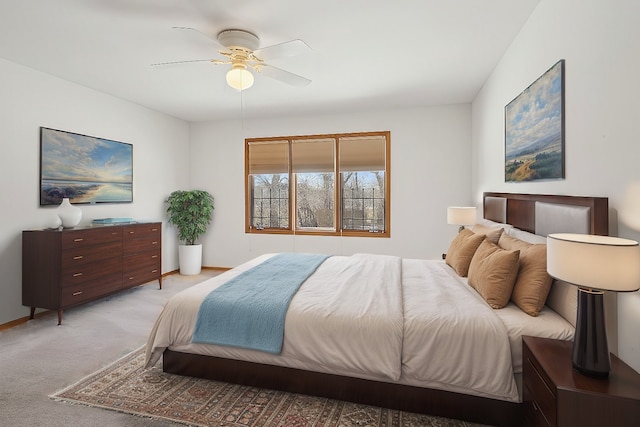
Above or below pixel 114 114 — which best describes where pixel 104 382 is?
below

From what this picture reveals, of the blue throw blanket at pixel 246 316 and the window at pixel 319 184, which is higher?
the window at pixel 319 184

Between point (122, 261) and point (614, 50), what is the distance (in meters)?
4.93

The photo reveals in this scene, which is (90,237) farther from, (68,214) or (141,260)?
(141,260)

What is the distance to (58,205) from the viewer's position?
12.5 feet

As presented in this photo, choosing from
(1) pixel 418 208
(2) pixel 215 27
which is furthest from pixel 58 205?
(1) pixel 418 208

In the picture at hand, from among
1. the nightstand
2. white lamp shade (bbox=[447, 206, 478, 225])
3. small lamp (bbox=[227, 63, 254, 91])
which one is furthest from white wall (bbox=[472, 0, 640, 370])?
small lamp (bbox=[227, 63, 254, 91])

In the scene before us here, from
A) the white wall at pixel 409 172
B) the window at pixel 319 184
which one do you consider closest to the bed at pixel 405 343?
the white wall at pixel 409 172

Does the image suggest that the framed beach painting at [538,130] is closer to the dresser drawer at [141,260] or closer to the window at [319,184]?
the window at [319,184]

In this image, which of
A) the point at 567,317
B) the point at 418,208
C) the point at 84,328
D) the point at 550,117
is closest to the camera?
the point at 567,317

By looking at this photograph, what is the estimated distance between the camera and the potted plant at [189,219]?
545cm

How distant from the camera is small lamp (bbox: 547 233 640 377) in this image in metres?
1.22

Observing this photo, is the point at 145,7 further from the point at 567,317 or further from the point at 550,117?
the point at 567,317

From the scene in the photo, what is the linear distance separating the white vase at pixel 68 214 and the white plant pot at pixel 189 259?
6.54 ft

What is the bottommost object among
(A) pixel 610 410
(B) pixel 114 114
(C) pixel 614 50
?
(A) pixel 610 410
